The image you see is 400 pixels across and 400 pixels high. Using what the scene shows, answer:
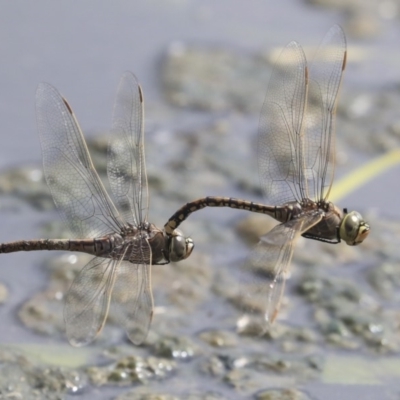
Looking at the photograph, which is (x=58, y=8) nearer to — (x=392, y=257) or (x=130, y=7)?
(x=130, y=7)

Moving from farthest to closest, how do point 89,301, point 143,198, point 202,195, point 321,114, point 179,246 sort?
point 202,195 → point 321,114 → point 143,198 → point 179,246 → point 89,301

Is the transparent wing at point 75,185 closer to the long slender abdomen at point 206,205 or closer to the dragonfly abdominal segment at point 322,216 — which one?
the long slender abdomen at point 206,205

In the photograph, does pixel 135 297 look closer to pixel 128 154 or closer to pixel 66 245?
pixel 66 245

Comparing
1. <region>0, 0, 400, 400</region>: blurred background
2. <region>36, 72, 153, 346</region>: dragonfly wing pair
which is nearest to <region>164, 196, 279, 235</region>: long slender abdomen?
<region>36, 72, 153, 346</region>: dragonfly wing pair

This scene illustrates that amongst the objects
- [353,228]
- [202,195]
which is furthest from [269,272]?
[202,195]

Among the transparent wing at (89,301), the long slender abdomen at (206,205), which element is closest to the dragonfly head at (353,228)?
the long slender abdomen at (206,205)

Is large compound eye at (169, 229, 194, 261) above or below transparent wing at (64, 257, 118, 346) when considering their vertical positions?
above

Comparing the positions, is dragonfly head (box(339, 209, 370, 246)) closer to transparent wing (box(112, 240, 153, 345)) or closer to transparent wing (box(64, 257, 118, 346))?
transparent wing (box(112, 240, 153, 345))
